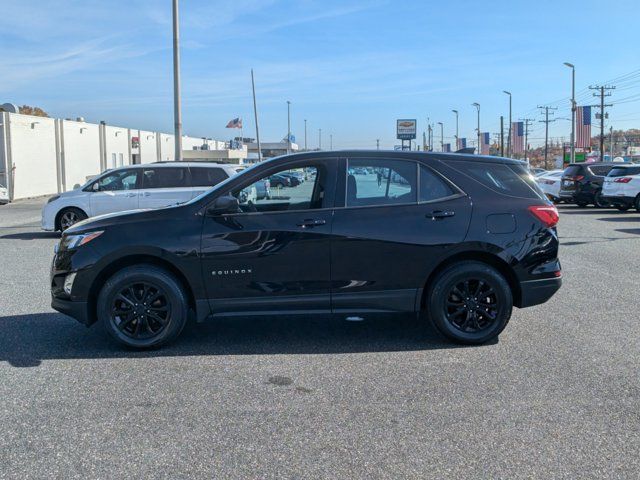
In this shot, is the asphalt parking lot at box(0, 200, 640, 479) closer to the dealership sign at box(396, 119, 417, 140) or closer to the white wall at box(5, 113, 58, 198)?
the white wall at box(5, 113, 58, 198)

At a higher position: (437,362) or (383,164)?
(383,164)

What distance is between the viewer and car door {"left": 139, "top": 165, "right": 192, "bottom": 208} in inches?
590

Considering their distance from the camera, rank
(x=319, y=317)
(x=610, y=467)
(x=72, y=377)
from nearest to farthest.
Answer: (x=610, y=467), (x=72, y=377), (x=319, y=317)

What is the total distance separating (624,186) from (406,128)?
5168cm

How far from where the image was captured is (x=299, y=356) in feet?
19.2

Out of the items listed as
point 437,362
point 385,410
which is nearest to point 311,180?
point 437,362

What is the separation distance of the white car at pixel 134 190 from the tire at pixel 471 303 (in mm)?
9598

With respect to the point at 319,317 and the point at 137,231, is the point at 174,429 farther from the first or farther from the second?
the point at 319,317

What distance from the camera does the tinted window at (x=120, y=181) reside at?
49.9 feet

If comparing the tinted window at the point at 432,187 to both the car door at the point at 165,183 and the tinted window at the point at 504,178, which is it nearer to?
the tinted window at the point at 504,178

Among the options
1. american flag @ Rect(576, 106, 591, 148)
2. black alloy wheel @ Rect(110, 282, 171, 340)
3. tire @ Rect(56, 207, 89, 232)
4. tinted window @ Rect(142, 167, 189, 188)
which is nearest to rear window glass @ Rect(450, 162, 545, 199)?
black alloy wheel @ Rect(110, 282, 171, 340)

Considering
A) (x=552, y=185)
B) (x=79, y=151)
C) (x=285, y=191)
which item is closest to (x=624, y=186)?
(x=552, y=185)

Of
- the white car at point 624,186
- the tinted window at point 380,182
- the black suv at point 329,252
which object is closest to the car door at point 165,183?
the black suv at point 329,252

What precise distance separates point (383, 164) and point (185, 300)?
2.23 meters
